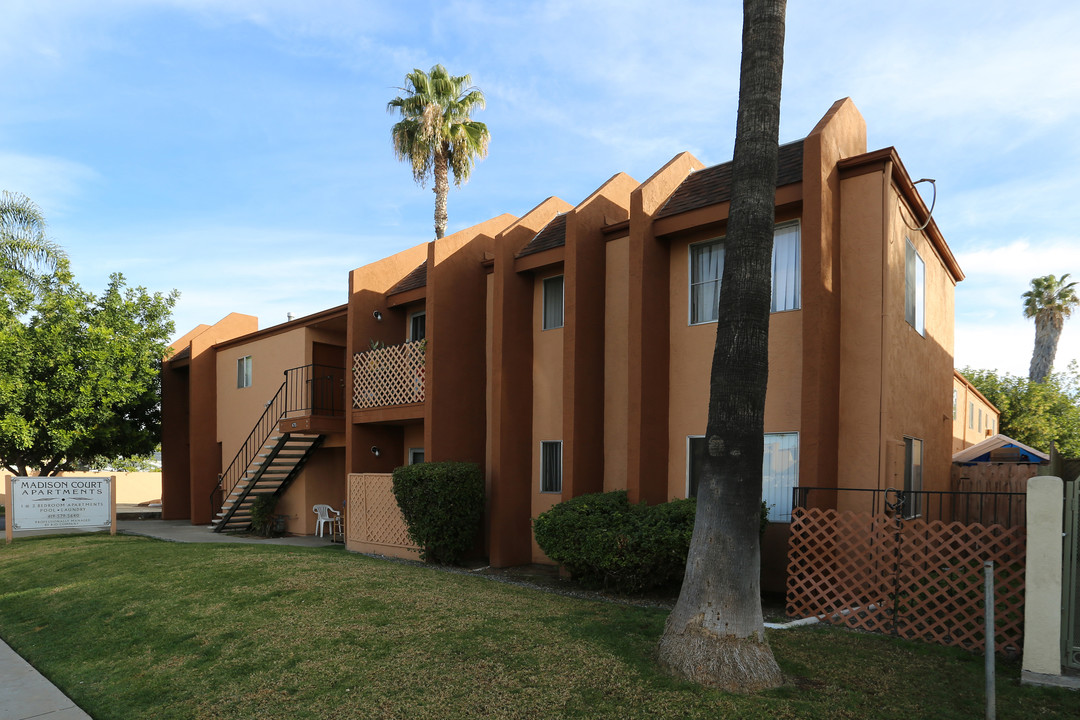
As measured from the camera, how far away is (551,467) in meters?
14.1

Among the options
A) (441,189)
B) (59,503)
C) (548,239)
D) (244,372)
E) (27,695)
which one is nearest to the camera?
(27,695)

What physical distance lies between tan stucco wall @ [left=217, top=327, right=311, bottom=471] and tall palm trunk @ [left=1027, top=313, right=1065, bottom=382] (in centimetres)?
3893

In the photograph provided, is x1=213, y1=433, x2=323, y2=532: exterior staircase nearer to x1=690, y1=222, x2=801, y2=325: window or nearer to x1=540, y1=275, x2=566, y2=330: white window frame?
x1=540, y1=275, x2=566, y2=330: white window frame

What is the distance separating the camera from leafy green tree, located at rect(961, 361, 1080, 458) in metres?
32.8

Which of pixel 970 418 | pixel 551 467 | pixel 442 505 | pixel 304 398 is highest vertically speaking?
pixel 304 398

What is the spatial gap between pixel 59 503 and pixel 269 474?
4.84m

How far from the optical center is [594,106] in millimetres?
11914

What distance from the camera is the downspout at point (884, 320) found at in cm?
995

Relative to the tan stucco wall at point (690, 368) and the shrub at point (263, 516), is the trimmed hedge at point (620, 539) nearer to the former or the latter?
the tan stucco wall at point (690, 368)

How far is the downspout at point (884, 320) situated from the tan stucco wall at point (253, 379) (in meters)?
14.4

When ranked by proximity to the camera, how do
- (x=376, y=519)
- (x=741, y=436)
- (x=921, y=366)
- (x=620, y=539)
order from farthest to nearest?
(x=376, y=519)
(x=921, y=366)
(x=620, y=539)
(x=741, y=436)

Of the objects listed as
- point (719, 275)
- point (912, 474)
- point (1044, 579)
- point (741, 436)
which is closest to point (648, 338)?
point (719, 275)

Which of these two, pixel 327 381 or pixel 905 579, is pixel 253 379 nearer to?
pixel 327 381

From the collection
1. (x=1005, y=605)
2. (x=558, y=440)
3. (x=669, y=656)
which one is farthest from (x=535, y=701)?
(x=558, y=440)
